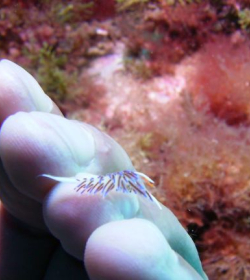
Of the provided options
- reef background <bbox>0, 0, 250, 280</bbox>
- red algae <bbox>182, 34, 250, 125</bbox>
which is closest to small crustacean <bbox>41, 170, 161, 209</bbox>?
reef background <bbox>0, 0, 250, 280</bbox>

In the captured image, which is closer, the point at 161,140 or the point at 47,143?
the point at 47,143

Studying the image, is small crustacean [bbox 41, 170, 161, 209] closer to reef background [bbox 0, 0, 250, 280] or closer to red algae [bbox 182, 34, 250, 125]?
reef background [bbox 0, 0, 250, 280]

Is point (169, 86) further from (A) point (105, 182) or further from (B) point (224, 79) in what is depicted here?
(A) point (105, 182)

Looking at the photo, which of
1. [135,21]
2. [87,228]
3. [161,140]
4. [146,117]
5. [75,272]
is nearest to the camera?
[87,228]

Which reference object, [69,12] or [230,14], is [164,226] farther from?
[69,12]

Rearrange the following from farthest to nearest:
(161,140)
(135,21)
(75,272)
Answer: (135,21) < (161,140) < (75,272)

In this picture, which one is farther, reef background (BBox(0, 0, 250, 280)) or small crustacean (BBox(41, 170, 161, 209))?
reef background (BBox(0, 0, 250, 280))

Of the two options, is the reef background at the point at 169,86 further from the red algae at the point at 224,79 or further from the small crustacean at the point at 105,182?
the small crustacean at the point at 105,182

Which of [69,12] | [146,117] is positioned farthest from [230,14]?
[69,12]

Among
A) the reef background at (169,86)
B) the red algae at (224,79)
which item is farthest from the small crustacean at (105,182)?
the red algae at (224,79)
